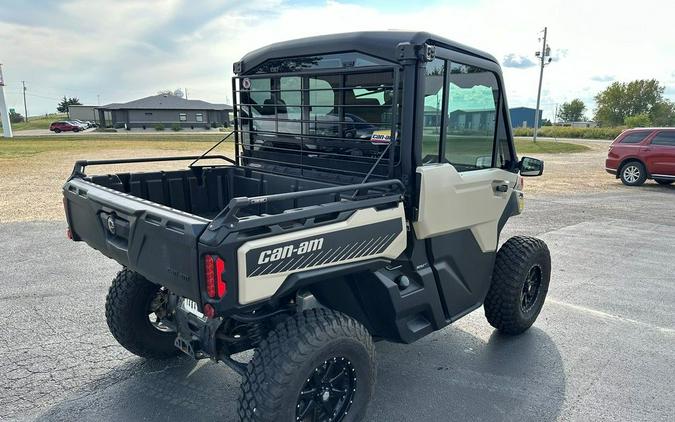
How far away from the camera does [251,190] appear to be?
3.83m

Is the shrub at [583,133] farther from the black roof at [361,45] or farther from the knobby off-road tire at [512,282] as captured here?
the black roof at [361,45]

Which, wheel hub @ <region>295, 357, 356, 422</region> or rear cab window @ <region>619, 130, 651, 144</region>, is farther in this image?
rear cab window @ <region>619, 130, 651, 144</region>

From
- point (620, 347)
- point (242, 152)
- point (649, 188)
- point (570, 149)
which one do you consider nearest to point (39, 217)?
point (242, 152)

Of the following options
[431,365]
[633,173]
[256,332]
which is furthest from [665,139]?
[256,332]

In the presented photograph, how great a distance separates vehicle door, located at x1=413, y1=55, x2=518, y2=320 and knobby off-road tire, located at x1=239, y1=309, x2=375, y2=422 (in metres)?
0.85

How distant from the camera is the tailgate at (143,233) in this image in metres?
2.12

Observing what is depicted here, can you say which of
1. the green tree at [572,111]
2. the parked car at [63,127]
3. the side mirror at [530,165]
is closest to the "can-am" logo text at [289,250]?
the side mirror at [530,165]

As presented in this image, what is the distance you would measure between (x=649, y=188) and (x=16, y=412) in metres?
15.4

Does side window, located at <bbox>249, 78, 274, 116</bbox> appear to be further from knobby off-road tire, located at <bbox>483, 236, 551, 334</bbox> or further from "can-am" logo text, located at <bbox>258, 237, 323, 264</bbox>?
knobby off-road tire, located at <bbox>483, 236, 551, 334</bbox>

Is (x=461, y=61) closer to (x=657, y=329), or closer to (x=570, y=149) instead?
(x=657, y=329)

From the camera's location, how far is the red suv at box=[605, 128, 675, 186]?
1323 centimetres

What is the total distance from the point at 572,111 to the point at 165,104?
81213 millimetres

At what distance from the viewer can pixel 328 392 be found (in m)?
2.52

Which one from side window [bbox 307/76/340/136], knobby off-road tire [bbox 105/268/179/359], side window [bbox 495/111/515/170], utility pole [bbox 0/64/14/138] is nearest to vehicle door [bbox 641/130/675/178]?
side window [bbox 495/111/515/170]
